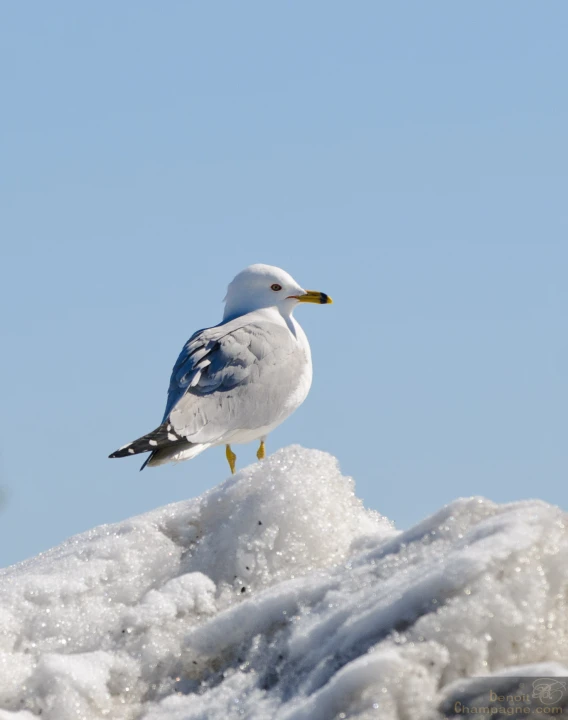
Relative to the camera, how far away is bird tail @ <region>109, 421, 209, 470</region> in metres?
8.17

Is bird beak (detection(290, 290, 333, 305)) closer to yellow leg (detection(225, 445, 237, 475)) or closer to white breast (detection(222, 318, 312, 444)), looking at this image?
white breast (detection(222, 318, 312, 444))

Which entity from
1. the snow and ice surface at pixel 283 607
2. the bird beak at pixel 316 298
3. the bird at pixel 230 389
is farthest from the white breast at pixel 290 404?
the snow and ice surface at pixel 283 607

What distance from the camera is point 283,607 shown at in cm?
380

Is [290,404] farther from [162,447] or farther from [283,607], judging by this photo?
[283,607]

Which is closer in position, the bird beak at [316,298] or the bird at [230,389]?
the bird at [230,389]

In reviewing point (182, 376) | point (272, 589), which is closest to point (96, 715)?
point (272, 589)

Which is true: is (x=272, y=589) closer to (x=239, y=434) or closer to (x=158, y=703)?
(x=158, y=703)

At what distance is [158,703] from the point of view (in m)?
3.72

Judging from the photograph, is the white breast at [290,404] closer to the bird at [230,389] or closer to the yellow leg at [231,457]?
the bird at [230,389]

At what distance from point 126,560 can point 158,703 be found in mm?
905

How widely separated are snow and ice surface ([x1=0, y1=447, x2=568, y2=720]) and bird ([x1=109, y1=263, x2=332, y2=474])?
3.49 meters

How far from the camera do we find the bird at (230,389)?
8.64 meters

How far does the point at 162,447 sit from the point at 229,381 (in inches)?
38.8

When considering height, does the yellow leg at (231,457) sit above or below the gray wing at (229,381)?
below
